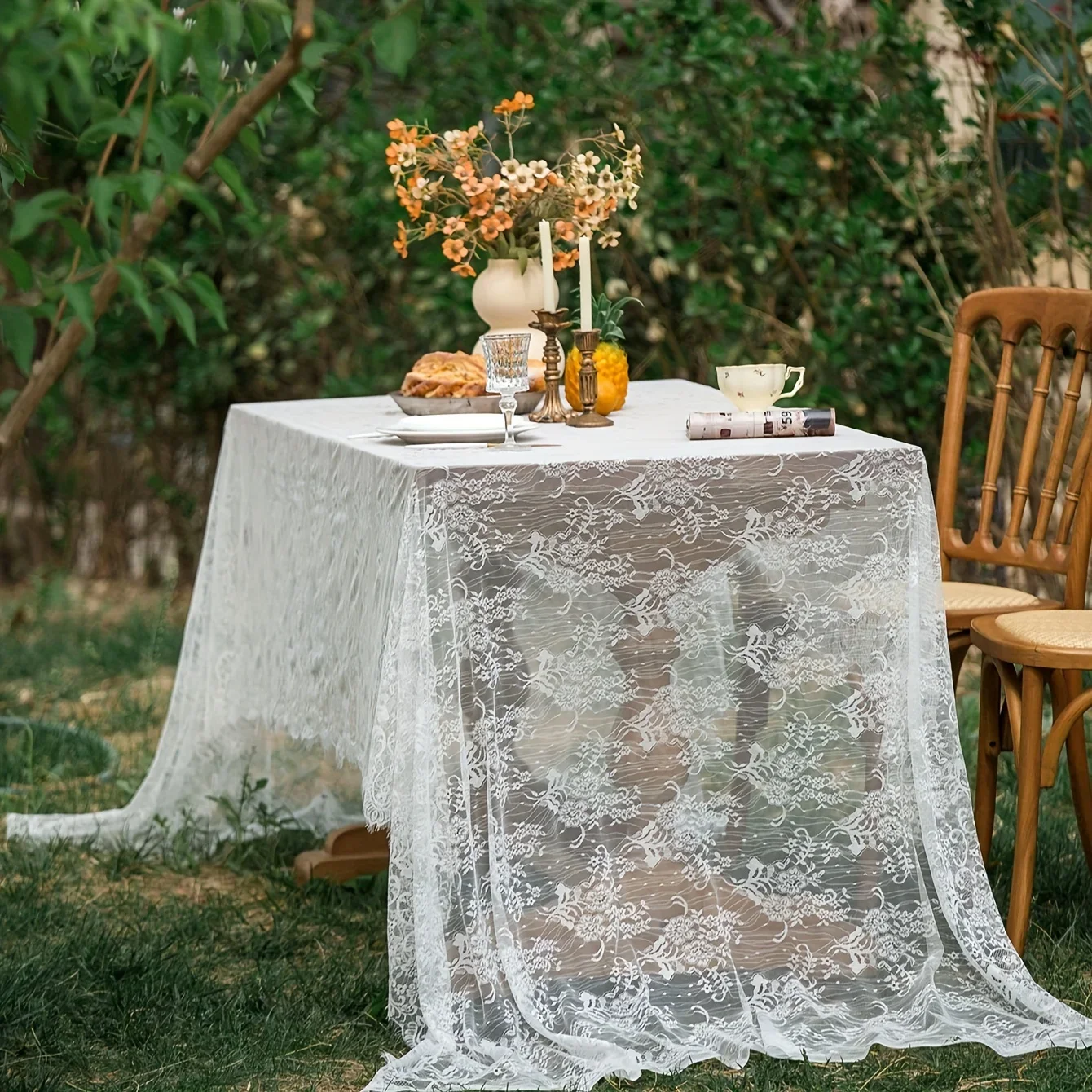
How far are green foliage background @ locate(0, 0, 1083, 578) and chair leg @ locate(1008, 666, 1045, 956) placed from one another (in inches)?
86.4

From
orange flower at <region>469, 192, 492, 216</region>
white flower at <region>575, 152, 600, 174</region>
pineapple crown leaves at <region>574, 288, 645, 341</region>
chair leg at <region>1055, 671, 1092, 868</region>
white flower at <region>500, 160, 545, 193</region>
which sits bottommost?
chair leg at <region>1055, 671, 1092, 868</region>

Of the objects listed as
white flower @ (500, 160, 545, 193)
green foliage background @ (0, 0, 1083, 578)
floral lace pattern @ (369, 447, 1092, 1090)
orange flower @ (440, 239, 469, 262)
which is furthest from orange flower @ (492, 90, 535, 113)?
green foliage background @ (0, 0, 1083, 578)

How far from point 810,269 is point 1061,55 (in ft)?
3.03

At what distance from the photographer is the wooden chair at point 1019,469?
9.96 ft

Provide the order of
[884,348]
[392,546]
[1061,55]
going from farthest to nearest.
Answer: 1. [884,348]
2. [1061,55]
3. [392,546]

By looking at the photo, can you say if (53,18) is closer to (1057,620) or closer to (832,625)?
(832,625)

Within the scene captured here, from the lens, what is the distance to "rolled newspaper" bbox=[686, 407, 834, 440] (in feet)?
8.51

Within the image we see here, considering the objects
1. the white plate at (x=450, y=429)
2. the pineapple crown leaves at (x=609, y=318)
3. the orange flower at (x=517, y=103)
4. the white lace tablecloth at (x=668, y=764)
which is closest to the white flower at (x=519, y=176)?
the orange flower at (x=517, y=103)

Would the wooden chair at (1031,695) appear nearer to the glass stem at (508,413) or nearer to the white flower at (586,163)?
the glass stem at (508,413)

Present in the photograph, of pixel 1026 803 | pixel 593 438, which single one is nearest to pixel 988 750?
pixel 1026 803

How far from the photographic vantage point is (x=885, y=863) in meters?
2.54

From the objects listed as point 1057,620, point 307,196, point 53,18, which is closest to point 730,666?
point 1057,620

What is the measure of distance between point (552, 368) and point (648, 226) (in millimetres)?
2177

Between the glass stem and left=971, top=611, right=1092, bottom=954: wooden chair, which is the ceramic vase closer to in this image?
the glass stem
